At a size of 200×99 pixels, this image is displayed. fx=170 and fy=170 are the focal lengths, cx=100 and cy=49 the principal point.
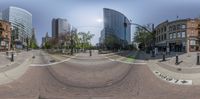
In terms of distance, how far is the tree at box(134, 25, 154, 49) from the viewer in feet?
5.32

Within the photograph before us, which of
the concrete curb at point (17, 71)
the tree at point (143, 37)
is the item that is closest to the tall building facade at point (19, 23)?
the concrete curb at point (17, 71)

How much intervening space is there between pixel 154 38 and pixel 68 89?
3.09 feet

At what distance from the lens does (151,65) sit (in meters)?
1.75

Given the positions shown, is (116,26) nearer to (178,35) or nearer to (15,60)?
(178,35)

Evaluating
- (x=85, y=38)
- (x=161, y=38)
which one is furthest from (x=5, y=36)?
(x=161, y=38)

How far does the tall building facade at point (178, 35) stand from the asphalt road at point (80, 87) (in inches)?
12.6

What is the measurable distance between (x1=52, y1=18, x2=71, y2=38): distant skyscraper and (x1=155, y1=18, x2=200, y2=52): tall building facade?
84cm

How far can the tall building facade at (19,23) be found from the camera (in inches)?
55.4

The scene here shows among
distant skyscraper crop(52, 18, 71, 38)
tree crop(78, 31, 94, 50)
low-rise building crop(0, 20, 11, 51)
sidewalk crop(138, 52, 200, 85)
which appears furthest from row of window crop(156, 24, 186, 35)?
low-rise building crop(0, 20, 11, 51)

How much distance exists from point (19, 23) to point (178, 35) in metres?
1.46

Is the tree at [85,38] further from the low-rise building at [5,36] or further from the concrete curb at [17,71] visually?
the low-rise building at [5,36]

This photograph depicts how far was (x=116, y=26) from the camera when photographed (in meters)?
1.48

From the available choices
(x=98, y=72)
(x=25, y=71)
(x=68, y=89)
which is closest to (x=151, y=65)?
(x=98, y=72)

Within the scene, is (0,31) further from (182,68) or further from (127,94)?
(182,68)
